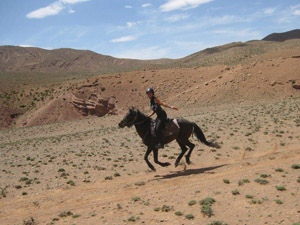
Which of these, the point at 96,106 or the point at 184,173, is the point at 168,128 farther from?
the point at 96,106

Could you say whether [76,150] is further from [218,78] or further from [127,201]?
[218,78]

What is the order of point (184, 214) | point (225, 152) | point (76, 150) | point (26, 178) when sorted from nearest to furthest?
point (184, 214)
point (26, 178)
point (225, 152)
point (76, 150)

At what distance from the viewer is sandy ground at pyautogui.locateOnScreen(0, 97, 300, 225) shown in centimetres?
735

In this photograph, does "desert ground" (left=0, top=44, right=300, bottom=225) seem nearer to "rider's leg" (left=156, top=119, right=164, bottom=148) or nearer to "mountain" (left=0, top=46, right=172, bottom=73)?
"rider's leg" (left=156, top=119, right=164, bottom=148)

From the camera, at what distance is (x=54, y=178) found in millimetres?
12258

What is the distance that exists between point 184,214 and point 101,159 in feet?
28.1

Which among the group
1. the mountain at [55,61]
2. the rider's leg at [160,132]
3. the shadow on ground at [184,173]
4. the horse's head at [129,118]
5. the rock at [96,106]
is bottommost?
the shadow on ground at [184,173]

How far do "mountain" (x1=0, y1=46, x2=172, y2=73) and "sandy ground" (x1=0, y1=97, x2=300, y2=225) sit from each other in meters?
115

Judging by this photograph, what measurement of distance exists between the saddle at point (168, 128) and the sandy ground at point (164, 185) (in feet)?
5.29

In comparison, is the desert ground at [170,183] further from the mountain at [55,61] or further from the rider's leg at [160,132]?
the mountain at [55,61]

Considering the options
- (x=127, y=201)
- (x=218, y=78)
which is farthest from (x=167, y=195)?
(x=218, y=78)

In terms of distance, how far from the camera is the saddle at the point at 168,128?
36.3 feet

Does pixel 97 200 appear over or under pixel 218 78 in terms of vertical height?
under

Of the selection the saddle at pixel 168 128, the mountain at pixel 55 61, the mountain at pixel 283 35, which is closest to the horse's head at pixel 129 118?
the saddle at pixel 168 128
